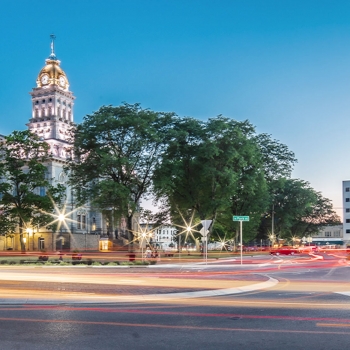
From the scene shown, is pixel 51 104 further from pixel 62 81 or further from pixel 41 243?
pixel 41 243

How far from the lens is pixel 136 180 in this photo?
52.0 metres

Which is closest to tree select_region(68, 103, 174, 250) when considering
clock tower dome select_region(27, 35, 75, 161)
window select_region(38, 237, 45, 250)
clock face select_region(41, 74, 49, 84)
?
window select_region(38, 237, 45, 250)

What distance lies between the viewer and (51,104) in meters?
146

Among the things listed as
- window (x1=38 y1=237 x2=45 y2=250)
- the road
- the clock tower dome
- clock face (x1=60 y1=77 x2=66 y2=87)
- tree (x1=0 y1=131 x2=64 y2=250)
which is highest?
clock face (x1=60 y1=77 x2=66 y2=87)

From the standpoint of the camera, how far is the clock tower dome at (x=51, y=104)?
5600 inches

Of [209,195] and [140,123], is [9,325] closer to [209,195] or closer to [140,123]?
[140,123]

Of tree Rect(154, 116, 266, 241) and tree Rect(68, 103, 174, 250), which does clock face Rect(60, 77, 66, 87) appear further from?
tree Rect(68, 103, 174, 250)

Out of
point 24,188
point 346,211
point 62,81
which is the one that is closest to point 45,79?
point 62,81

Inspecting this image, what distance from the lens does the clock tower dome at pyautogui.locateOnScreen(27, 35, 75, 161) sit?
14225cm

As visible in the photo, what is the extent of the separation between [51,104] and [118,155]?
101083 mm

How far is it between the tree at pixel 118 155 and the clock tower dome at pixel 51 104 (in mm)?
91212

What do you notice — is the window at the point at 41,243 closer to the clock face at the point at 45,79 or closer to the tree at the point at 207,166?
the tree at the point at 207,166

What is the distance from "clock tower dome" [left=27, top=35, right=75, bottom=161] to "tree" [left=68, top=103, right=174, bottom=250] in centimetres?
9121

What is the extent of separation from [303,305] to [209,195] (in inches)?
1756
